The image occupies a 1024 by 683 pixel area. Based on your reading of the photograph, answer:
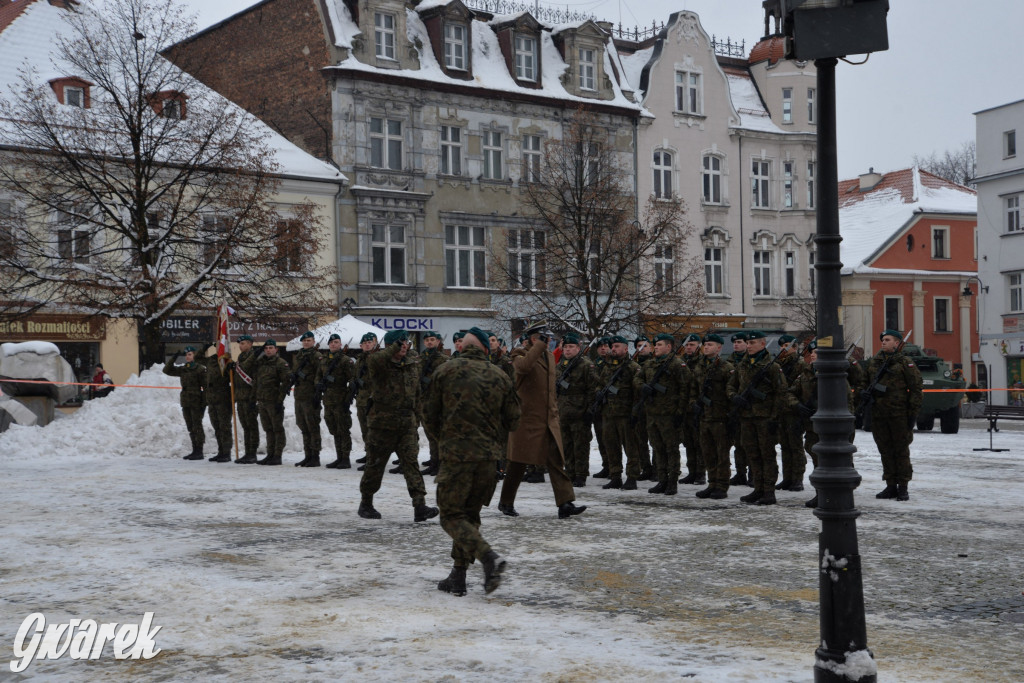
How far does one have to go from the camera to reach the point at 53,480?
1568cm

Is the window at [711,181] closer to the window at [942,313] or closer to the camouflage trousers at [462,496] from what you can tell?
the window at [942,313]

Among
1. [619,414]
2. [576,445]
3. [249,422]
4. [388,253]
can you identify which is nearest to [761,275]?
[388,253]

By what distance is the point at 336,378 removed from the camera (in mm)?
17859

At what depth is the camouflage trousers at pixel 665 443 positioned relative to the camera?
1382 centimetres

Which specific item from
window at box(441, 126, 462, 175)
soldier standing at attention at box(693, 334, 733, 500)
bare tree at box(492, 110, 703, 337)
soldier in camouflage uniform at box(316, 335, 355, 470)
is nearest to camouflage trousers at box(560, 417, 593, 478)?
soldier standing at attention at box(693, 334, 733, 500)

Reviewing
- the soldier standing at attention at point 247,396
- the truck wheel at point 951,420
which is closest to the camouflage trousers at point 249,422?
the soldier standing at attention at point 247,396

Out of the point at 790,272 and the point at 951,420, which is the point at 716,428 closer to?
the point at 951,420

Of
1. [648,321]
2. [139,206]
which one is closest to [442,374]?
[139,206]

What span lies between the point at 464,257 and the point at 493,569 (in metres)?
31.9

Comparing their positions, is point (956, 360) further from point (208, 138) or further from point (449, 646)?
point (449, 646)

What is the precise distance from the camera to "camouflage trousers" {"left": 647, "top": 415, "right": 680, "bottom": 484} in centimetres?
1382

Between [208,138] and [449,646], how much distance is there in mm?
22364

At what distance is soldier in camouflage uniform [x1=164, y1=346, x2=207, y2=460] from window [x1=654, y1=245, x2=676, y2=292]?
1641 centimetres

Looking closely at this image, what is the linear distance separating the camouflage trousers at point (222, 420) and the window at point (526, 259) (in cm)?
1449
